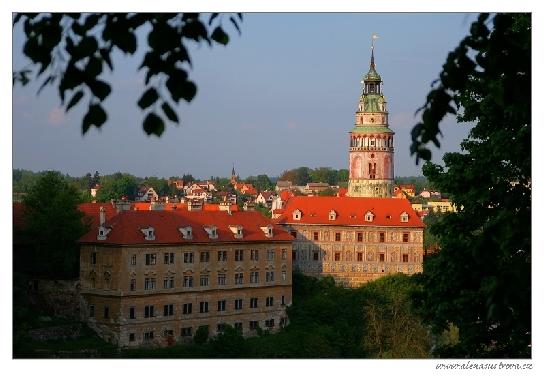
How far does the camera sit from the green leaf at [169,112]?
507cm

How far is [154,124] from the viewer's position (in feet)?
16.8

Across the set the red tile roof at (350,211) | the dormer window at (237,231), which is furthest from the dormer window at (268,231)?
the red tile roof at (350,211)

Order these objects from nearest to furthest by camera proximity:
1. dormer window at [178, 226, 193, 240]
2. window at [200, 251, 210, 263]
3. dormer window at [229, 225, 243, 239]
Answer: dormer window at [178, 226, 193, 240] → window at [200, 251, 210, 263] → dormer window at [229, 225, 243, 239]

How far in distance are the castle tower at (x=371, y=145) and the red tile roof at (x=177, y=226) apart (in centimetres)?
2138

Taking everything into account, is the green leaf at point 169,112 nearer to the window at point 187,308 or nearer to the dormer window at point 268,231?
the window at point 187,308

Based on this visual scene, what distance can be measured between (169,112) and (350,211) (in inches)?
1639

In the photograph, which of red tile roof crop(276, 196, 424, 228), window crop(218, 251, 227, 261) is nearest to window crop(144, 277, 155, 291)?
window crop(218, 251, 227, 261)

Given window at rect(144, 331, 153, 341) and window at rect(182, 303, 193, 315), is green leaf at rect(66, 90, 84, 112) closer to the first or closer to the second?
window at rect(144, 331, 153, 341)

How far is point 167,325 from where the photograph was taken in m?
32.9

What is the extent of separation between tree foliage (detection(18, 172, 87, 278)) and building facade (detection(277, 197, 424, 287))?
11.8 m

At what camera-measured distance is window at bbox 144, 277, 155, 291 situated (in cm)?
3328

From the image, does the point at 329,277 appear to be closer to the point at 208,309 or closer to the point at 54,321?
the point at 208,309
